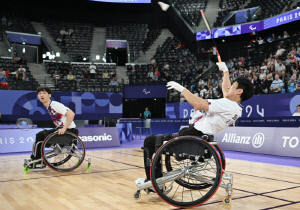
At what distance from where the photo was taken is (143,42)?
951 inches

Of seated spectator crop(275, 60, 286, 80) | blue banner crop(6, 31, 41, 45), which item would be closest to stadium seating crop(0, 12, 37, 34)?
blue banner crop(6, 31, 41, 45)

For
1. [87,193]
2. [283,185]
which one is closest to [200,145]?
[87,193]

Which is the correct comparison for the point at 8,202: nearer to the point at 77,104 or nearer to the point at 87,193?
the point at 87,193

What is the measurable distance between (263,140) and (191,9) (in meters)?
17.0

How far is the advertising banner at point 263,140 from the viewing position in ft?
24.0

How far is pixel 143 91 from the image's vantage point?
61.1ft

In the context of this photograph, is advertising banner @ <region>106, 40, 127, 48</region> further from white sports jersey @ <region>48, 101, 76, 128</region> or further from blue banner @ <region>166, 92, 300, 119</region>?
white sports jersey @ <region>48, 101, 76, 128</region>

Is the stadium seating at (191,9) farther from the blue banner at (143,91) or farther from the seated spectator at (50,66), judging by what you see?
the seated spectator at (50,66)

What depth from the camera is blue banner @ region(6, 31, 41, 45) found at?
21.6m

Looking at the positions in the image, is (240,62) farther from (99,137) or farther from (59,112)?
(59,112)

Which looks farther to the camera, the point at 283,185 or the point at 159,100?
the point at 159,100

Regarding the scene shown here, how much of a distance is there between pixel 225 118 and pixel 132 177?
229cm

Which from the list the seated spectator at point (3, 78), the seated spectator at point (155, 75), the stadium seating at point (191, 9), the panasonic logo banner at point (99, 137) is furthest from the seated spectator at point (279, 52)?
the seated spectator at point (3, 78)

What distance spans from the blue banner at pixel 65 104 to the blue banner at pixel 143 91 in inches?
32.7
